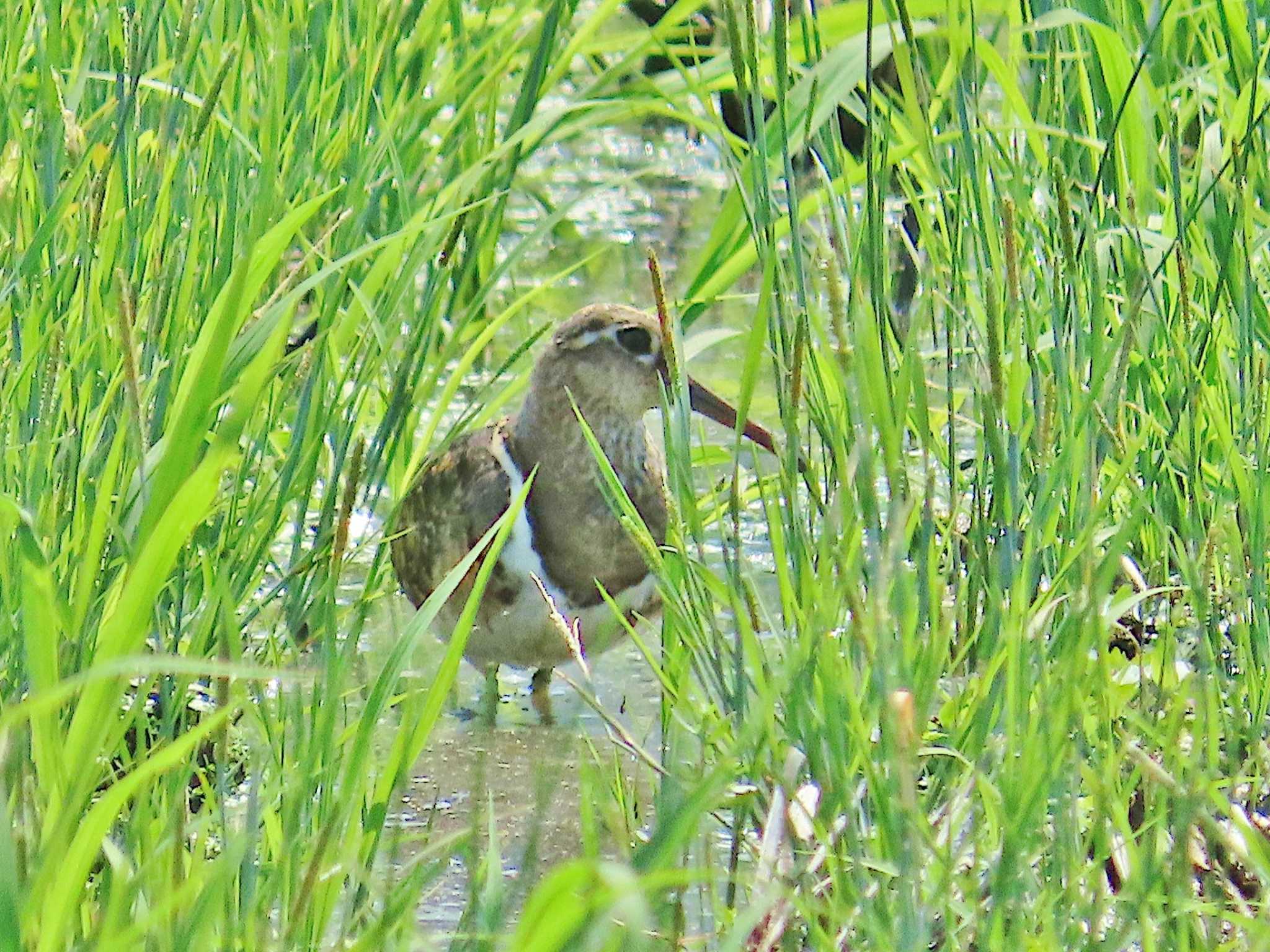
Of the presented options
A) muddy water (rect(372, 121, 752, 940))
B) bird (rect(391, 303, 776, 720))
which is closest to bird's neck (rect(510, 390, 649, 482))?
bird (rect(391, 303, 776, 720))

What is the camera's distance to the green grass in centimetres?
144

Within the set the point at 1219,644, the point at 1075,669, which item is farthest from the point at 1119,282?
the point at 1075,669

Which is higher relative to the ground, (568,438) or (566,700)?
(568,438)

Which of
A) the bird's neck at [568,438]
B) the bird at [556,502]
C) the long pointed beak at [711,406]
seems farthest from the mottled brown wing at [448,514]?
the long pointed beak at [711,406]

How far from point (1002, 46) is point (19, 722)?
19.0 ft

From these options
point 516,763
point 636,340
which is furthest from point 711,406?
point 516,763

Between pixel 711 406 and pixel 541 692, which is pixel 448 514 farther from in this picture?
pixel 711 406

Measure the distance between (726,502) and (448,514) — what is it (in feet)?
3.86

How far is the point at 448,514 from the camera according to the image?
336 centimetres

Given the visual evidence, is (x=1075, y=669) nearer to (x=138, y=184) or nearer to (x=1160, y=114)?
(x=1160, y=114)

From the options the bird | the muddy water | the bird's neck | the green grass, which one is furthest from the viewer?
the bird's neck

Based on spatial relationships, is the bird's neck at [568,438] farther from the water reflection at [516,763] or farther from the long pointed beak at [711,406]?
the water reflection at [516,763]

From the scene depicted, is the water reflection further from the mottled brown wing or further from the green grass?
the mottled brown wing

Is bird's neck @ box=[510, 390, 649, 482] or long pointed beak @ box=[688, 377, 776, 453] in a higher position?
long pointed beak @ box=[688, 377, 776, 453]
